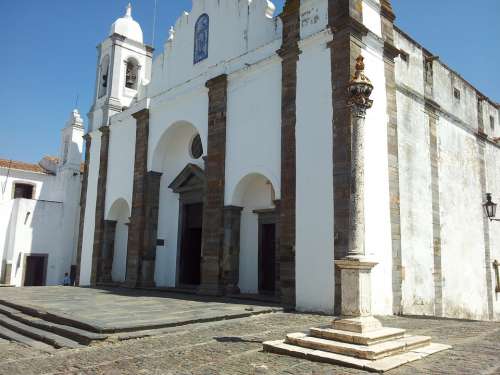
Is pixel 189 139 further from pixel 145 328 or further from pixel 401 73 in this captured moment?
pixel 145 328

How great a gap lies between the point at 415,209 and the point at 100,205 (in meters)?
11.7

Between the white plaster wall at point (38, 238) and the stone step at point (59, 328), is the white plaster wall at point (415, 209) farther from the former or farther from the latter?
the white plaster wall at point (38, 238)

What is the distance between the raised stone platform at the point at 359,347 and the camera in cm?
480

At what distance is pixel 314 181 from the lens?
956 cm

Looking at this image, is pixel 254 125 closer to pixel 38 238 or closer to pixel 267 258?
pixel 267 258

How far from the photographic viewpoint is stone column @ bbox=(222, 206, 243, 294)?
11508 mm

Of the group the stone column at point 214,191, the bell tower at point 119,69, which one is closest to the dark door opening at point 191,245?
the stone column at point 214,191

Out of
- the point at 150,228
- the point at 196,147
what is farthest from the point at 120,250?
the point at 196,147

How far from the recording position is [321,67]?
9914 millimetres

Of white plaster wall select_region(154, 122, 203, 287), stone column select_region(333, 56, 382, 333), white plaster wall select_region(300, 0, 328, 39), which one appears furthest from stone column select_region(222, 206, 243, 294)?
stone column select_region(333, 56, 382, 333)

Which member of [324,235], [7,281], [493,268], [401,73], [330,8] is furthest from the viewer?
[7,281]

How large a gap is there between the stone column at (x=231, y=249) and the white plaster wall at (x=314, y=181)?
100 inches

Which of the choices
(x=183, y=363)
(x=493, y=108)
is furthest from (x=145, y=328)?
(x=493, y=108)

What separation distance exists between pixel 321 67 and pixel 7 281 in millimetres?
17352
